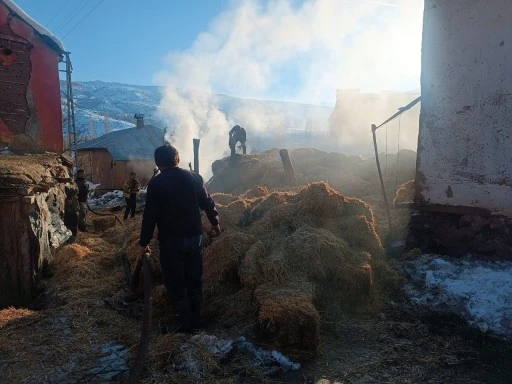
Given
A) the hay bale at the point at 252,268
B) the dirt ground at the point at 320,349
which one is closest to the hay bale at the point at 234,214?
the hay bale at the point at 252,268

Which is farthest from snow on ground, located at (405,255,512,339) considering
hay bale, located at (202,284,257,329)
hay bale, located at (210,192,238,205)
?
hay bale, located at (210,192,238,205)

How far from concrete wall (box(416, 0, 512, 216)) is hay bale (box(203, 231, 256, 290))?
283 cm

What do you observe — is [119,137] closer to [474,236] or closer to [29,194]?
[29,194]

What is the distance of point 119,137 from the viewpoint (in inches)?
1192

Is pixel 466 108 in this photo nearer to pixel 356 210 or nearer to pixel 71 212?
pixel 356 210

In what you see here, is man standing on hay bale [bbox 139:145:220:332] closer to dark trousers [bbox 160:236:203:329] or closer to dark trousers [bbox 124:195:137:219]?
dark trousers [bbox 160:236:203:329]

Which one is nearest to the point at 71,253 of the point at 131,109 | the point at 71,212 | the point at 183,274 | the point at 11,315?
the point at 11,315

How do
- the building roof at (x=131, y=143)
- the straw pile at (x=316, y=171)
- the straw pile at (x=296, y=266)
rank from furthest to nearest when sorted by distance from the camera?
1. the building roof at (x=131, y=143)
2. the straw pile at (x=316, y=171)
3. the straw pile at (x=296, y=266)

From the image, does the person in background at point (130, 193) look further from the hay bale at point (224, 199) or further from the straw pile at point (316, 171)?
the hay bale at point (224, 199)

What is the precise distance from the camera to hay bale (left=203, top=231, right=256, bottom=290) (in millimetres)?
5086

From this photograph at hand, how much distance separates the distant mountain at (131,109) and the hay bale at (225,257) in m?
73.4

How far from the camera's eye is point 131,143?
2969 centimetres

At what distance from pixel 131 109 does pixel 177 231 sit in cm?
10527

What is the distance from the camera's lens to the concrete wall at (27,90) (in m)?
10.8
